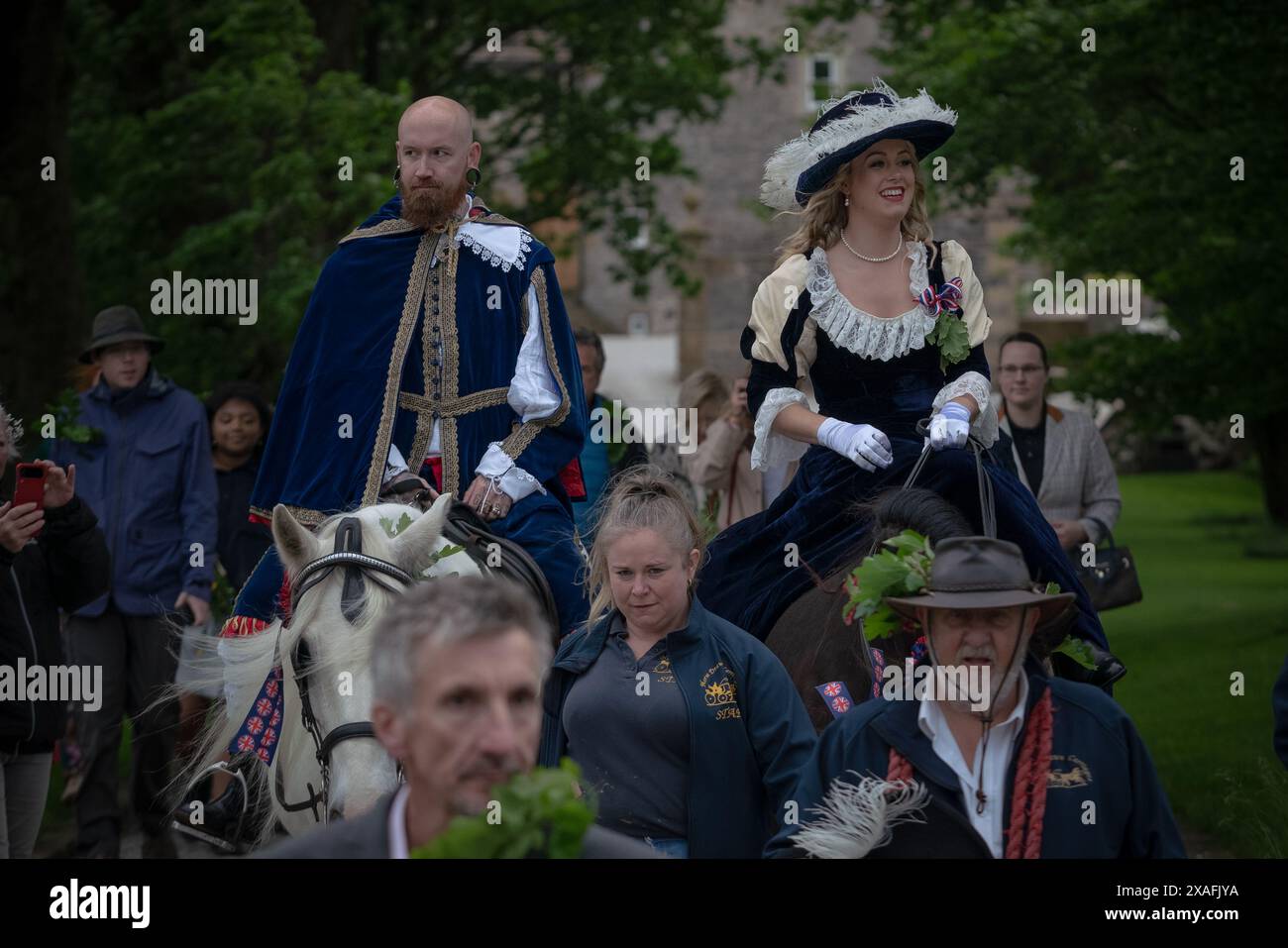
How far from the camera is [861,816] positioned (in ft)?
14.8

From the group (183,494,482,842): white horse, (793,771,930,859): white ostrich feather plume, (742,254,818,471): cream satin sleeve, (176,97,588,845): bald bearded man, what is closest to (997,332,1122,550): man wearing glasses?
(742,254,818,471): cream satin sleeve

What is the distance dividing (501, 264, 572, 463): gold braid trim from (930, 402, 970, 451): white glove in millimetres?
1304

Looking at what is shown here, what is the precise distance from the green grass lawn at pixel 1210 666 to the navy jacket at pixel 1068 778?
13.7ft

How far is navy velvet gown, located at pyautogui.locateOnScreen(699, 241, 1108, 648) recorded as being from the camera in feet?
21.7

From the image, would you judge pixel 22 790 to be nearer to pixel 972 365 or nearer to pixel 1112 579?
pixel 972 365

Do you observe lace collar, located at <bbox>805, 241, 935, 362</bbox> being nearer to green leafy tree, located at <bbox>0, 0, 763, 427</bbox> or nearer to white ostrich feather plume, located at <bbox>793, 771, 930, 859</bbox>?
white ostrich feather plume, located at <bbox>793, 771, 930, 859</bbox>

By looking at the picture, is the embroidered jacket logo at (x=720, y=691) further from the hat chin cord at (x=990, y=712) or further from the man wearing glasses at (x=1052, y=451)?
the man wearing glasses at (x=1052, y=451)

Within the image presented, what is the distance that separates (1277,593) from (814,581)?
45.1 feet

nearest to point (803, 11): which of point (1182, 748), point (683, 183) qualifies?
point (1182, 748)

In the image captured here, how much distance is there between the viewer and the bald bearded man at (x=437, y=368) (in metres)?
6.95

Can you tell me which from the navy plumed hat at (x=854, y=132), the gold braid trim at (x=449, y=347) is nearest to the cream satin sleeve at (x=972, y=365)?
the navy plumed hat at (x=854, y=132)

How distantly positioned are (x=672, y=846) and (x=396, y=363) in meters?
2.17

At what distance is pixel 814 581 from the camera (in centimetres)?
672
